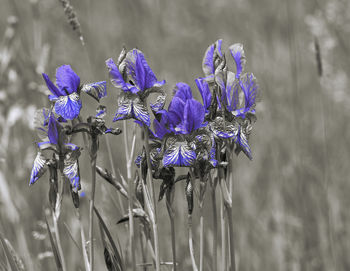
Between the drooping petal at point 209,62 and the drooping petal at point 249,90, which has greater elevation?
the drooping petal at point 209,62

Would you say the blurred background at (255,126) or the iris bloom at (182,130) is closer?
the iris bloom at (182,130)

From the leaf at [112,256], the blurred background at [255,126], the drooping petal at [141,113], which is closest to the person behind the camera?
the drooping petal at [141,113]

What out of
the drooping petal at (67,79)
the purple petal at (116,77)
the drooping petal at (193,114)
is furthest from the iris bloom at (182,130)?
the drooping petal at (67,79)

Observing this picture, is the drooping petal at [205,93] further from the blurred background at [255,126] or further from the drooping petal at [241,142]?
the blurred background at [255,126]

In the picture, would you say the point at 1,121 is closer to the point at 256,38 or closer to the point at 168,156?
the point at 168,156

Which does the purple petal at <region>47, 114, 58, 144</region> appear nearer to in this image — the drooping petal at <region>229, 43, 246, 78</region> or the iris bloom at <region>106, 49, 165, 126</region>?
the iris bloom at <region>106, 49, 165, 126</region>

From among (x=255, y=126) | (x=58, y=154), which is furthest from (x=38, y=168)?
(x=255, y=126)


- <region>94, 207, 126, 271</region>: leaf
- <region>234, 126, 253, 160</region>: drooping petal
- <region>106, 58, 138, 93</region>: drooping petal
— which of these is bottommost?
<region>94, 207, 126, 271</region>: leaf

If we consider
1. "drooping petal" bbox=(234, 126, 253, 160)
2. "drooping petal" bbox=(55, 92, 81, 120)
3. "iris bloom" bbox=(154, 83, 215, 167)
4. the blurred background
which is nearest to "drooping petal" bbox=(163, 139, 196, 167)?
"iris bloom" bbox=(154, 83, 215, 167)

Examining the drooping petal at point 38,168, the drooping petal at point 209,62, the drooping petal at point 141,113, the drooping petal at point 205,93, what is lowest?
the drooping petal at point 38,168
